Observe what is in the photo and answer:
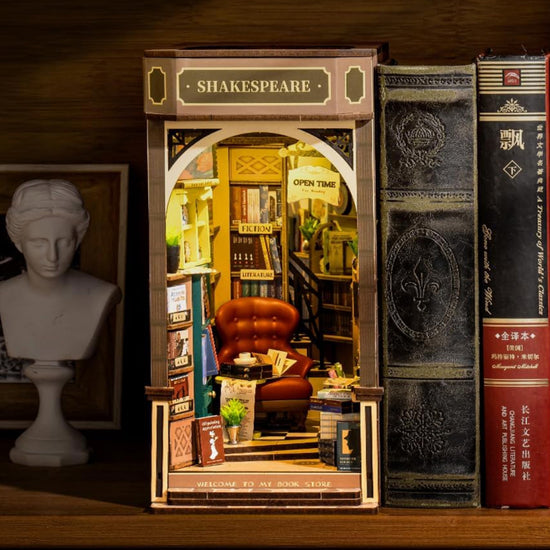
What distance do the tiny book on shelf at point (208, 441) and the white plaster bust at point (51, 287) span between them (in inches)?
37.1

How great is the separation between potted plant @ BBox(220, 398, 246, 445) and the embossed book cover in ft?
3.19

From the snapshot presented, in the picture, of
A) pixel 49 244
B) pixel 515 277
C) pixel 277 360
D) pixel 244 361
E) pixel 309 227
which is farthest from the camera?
→ pixel 309 227

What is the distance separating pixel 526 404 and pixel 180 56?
7.55ft

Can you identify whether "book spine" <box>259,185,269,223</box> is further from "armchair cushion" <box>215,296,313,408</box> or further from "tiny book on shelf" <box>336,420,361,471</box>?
"tiny book on shelf" <box>336,420,361,471</box>

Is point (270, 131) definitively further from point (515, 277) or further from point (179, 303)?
point (515, 277)

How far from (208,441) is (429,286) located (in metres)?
1.36

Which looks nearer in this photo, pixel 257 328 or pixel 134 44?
pixel 134 44

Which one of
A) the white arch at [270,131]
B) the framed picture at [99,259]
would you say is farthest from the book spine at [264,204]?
the white arch at [270,131]

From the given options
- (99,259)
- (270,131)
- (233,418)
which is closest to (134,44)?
(99,259)

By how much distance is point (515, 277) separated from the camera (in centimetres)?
579

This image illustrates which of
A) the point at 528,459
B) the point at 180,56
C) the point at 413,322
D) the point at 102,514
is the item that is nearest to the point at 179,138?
the point at 180,56

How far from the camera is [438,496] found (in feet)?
19.2

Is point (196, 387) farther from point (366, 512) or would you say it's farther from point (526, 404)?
point (526, 404)

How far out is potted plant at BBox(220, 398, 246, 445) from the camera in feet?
21.4
